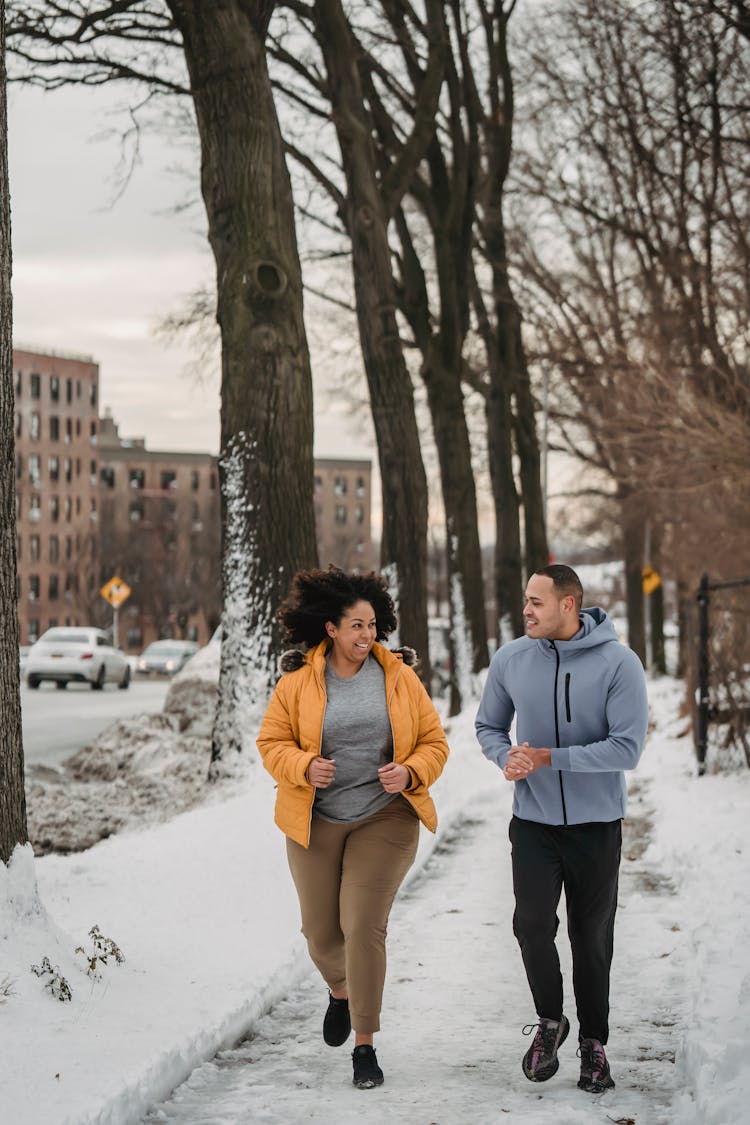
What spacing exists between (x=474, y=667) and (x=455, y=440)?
3.92 meters

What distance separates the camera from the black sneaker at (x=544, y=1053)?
5.55 metres

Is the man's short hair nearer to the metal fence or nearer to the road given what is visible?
the metal fence

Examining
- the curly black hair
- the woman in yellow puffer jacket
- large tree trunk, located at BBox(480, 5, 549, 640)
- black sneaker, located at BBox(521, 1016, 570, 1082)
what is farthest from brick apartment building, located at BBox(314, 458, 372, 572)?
black sneaker, located at BBox(521, 1016, 570, 1082)

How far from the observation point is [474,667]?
25922 mm

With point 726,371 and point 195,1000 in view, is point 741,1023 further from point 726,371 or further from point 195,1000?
point 726,371

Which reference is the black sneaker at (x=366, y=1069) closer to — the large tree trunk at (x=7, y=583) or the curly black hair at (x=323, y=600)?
the curly black hair at (x=323, y=600)

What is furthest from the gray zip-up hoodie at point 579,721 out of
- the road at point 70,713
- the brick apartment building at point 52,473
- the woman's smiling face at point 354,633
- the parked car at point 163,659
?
the brick apartment building at point 52,473

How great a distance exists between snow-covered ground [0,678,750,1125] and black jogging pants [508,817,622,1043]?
0.31 metres

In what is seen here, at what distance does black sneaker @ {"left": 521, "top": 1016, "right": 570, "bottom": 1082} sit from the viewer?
18.2 feet

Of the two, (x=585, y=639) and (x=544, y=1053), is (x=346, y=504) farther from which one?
(x=544, y=1053)

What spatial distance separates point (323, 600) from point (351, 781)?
27.0 inches

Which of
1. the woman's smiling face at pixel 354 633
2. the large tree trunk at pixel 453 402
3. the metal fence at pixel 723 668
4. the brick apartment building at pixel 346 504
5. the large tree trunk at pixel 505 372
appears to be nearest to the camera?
the woman's smiling face at pixel 354 633

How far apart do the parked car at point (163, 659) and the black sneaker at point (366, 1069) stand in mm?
51227

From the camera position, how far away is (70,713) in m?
29.2
